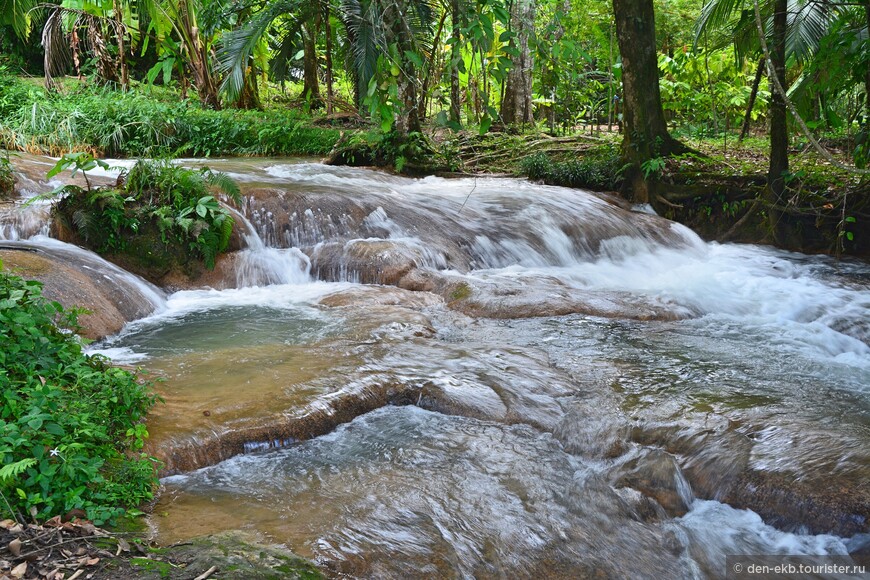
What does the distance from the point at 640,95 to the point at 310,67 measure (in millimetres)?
10104

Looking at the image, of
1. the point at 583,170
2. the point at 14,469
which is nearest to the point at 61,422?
the point at 14,469

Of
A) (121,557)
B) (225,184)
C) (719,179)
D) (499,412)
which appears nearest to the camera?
(121,557)

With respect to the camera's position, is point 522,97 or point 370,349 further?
point 522,97

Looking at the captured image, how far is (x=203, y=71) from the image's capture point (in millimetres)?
16766

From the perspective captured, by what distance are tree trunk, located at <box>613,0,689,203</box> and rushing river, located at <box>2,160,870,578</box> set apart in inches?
120

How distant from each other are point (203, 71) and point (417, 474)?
49.5 ft

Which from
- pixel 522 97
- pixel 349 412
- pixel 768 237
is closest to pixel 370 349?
pixel 349 412

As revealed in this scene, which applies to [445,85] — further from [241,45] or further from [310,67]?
[310,67]

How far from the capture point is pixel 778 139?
952 centimetres

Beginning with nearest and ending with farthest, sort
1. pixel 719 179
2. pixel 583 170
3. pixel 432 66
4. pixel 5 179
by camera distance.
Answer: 1. pixel 432 66
2. pixel 5 179
3. pixel 719 179
4. pixel 583 170

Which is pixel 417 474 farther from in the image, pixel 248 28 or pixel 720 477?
pixel 248 28

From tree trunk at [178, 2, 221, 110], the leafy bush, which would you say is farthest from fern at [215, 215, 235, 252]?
tree trunk at [178, 2, 221, 110]

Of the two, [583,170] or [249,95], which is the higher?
[249,95]

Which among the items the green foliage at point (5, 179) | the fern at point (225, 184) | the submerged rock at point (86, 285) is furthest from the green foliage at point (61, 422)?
the green foliage at point (5, 179)
